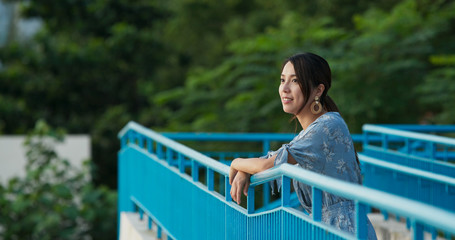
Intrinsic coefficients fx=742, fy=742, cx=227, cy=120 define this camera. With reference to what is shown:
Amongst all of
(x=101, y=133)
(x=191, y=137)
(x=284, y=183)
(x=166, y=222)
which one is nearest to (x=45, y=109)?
(x=101, y=133)

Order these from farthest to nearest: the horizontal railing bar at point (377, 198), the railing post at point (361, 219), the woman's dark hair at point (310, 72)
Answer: the woman's dark hair at point (310, 72) → the railing post at point (361, 219) → the horizontal railing bar at point (377, 198)

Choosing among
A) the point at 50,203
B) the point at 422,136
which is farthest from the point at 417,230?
the point at 50,203

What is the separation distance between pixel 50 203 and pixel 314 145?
10.7m

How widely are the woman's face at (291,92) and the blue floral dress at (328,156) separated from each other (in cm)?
17

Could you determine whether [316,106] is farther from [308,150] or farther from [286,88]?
[308,150]

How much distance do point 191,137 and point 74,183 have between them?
593 centimetres

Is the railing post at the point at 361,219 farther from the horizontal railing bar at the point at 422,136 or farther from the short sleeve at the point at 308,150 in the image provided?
the horizontal railing bar at the point at 422,136

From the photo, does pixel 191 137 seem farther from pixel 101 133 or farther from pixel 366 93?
pixel 101 133

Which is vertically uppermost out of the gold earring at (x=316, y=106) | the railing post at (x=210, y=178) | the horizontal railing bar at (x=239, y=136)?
the gold earring at (x=316, y=106)

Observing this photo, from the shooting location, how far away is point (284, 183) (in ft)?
10.8

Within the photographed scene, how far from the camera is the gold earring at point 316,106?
140 inches

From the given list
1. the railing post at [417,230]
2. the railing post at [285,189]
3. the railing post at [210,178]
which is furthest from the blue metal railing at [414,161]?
the railing post at [417,230]

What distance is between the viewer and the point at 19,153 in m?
17.7

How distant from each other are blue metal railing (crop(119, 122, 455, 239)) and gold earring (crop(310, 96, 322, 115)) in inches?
16.0
